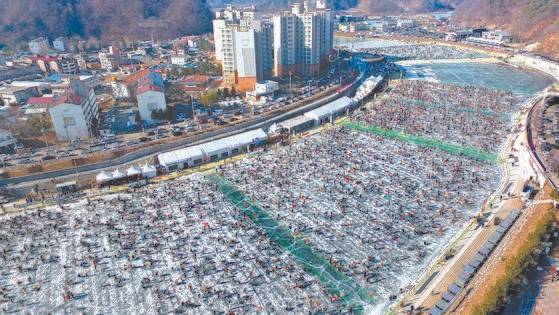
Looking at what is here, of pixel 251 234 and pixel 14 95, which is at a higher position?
pixel 14 95

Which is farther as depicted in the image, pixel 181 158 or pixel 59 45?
pixel 59 45

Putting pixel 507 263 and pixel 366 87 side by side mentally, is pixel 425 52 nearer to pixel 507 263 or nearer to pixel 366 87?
pixel 366 87

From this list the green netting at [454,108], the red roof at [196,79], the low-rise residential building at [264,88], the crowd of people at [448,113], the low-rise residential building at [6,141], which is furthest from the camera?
the red roof at [196,79]

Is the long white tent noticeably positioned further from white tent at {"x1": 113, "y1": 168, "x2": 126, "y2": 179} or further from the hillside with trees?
the hillside with trees

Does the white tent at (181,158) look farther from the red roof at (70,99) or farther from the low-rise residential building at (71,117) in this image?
the red roof at (70,99)

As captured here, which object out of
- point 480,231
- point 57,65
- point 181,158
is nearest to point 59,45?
point 57,65

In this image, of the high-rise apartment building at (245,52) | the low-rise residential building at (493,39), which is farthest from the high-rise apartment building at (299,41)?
the low-rise residential building at (493,39)
